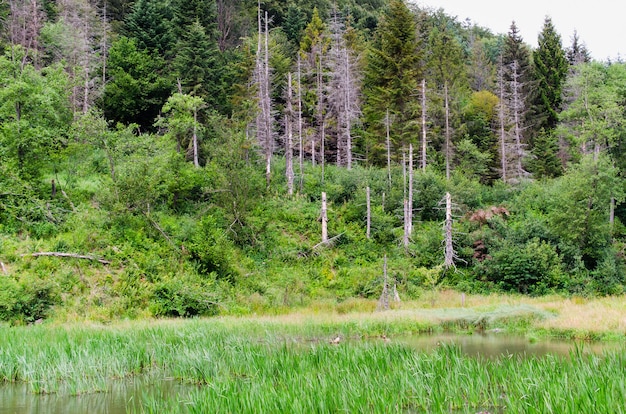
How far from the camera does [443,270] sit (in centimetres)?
2984

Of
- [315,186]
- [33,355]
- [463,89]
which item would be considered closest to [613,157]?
[463,89]

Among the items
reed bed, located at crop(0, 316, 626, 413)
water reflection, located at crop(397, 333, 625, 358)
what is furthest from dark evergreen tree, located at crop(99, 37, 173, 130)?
water reflection, located at crop(397, 333, 625, 358)

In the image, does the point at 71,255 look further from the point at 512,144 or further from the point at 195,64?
the point at 512,144

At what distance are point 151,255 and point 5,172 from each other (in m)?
8.79

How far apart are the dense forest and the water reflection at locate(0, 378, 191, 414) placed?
32.6 ft

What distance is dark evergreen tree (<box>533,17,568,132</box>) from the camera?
47281 mm

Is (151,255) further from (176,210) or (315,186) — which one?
(315,186)

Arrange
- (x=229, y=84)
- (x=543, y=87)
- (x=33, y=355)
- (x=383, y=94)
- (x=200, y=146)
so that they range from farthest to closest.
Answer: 1. (x=543, y=87)
2. (x=229, y=84)
3. (x=383, y=94)
4. (x=200, y=146)
5. (x=33, y=355)

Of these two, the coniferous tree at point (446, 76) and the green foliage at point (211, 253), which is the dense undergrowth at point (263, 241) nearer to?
the green foliage at point (211, 253)

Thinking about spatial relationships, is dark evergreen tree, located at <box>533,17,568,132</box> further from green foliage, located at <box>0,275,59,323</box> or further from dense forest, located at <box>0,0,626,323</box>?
green foliage, located at <box>0,275,59,323</box>

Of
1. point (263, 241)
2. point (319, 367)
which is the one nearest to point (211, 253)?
point (263, 241)

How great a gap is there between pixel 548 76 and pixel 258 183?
36.1m

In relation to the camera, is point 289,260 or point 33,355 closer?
point 33,355

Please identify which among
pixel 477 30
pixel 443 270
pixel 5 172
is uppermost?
pixel 477 30
